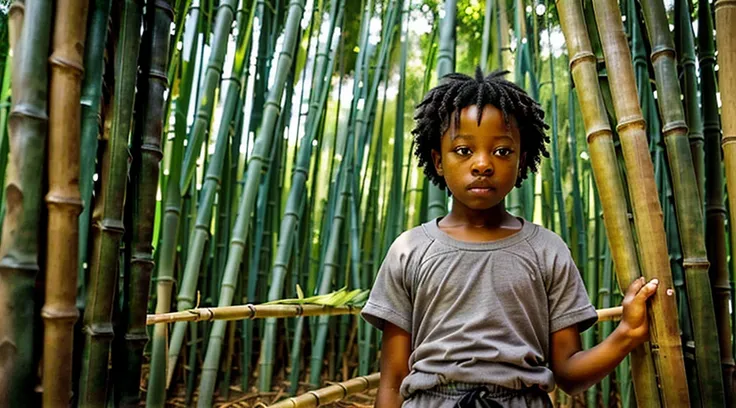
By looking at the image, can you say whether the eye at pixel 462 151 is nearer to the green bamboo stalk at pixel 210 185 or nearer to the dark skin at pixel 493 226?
the dark skin at pixel 493 226

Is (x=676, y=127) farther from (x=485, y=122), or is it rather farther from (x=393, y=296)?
(x=393, y=296)

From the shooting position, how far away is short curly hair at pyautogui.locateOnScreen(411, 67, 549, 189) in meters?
0.76

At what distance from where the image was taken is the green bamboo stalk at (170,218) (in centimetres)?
126

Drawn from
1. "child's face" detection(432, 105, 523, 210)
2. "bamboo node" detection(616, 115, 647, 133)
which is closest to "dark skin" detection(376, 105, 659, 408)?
"child's face" detection(432, 105, 523, 210)

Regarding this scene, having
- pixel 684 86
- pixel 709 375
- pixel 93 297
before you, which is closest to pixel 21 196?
pixel 93 297

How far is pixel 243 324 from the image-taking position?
1969 mm

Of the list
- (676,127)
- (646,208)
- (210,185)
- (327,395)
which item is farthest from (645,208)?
(210,185)

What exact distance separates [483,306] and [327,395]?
17.8 inches

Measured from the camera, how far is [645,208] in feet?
2.29

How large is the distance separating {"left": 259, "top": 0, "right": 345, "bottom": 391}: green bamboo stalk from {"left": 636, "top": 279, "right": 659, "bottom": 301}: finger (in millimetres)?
1042

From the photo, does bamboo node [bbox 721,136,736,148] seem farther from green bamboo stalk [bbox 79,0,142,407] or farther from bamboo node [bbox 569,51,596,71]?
green bamboo stalk [bbox 79,0,142,407]

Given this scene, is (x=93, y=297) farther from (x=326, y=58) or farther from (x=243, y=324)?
(x=243, y=324)

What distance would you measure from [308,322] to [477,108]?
1.65 m

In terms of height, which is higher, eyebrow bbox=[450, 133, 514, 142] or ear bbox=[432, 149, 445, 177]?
eyebrow bbox=[450, 133, 514, 142]
